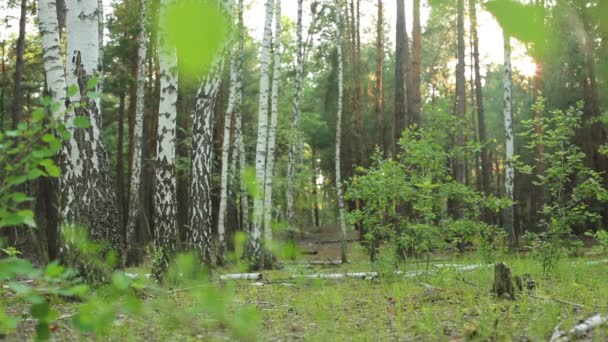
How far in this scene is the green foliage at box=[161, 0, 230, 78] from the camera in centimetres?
98

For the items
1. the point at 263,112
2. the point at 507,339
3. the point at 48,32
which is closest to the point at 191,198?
the point at 48,32

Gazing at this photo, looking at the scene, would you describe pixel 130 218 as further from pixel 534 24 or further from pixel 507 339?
pixel 534 24

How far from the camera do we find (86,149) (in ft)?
22.4

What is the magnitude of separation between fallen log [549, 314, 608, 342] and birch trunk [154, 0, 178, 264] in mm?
5891

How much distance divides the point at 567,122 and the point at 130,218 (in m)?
12.8

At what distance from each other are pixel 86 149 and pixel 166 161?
59.3 inches

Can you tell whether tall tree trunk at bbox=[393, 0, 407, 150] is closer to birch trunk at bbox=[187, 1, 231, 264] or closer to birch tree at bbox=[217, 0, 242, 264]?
birch tree at bbox=[217, 0, 242, 264]

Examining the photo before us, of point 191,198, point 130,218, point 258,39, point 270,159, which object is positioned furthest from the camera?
point 258,39

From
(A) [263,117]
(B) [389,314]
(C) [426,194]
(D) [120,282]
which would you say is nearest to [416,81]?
(A) [263,117]

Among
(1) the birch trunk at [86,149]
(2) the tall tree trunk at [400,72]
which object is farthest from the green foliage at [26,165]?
(2) the tall tree trunk at [400,72]

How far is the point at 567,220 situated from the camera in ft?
23.5

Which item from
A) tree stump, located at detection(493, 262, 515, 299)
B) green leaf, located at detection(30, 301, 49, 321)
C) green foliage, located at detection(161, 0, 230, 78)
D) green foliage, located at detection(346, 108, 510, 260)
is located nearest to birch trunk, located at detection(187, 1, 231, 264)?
green foliage, located at detection(346, 108, 510, 260)

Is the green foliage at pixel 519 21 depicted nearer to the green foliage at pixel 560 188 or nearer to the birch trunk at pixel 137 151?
the green foliage at pixel 560 188

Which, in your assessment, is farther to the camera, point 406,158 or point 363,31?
point 363,31
